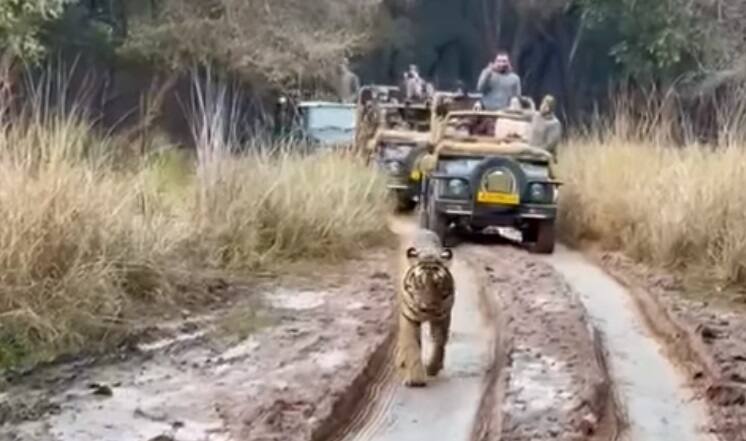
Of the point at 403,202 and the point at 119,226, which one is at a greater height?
the point at 119,226

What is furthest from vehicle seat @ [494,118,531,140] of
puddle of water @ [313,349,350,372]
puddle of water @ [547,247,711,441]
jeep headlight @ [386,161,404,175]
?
puddle of water @ [313,349,350,372]

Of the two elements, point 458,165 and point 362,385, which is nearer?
point 362,385

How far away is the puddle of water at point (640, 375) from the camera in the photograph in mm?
5250

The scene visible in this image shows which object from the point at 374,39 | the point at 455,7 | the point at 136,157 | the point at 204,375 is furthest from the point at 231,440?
the point at 455,7

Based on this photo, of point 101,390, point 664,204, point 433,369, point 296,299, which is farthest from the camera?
point 664,204

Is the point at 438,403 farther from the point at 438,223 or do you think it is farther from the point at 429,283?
the point at 438,223

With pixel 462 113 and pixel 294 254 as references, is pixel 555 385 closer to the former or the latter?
pixel 294 254

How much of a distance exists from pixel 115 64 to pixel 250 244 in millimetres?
10615

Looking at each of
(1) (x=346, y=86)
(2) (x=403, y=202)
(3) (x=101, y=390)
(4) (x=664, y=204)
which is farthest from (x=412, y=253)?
(1) (x=346, y=86)

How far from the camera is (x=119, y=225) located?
6980 millimetres

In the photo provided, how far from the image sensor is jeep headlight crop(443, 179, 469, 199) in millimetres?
10500

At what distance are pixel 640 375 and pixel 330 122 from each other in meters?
10.7

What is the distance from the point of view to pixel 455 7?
25797 millimetres

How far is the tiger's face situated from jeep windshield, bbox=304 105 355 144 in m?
10.1
